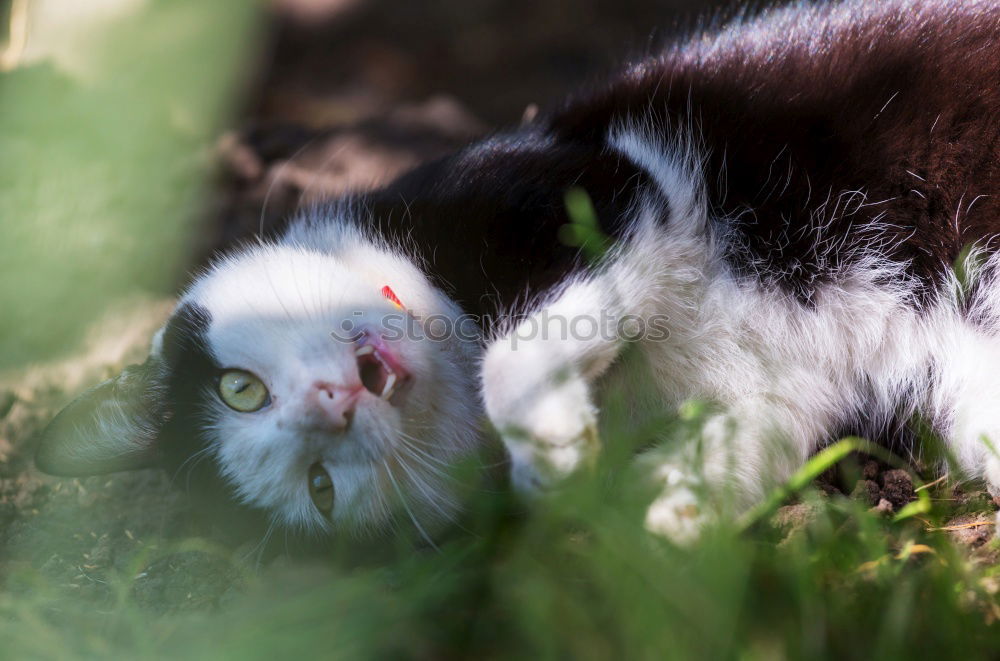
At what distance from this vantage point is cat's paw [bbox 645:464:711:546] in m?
1.26

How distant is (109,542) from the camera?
180 cm

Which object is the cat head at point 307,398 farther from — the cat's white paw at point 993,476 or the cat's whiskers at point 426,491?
the cat's white paw at point 993,476

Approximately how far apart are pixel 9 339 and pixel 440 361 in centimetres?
152

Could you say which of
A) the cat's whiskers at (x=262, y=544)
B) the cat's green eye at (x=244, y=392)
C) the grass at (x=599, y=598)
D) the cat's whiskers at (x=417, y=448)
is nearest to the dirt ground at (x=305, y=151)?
the cat's whiskers at (x=262, y=544)

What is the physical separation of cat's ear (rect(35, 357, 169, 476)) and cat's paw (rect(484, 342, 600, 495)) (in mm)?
779

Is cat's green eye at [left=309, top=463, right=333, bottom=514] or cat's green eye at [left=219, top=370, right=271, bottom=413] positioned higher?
cat's green eye at [left=219, top=370, right=271, bottom=413]

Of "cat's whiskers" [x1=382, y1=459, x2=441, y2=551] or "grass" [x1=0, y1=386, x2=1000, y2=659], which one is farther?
"cat's whiskers" [x1=382, y1=459, x2=441, y2=551]

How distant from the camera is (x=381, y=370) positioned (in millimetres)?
1668

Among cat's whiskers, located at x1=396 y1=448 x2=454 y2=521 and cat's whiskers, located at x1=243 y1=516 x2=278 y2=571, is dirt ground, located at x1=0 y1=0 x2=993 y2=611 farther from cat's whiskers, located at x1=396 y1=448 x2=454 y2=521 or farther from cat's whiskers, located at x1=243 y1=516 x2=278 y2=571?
cat's whiskers, located at x1=396 y1=448 x2=454 y2=521

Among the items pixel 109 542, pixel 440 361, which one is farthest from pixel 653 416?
pixel 109 542

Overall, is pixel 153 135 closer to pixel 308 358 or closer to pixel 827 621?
pixel 308 358

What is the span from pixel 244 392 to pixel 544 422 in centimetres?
63

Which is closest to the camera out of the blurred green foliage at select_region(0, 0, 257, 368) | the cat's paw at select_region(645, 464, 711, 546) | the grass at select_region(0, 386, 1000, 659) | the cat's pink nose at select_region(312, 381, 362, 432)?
the grass at select_region(0, 386, 1000, 659)

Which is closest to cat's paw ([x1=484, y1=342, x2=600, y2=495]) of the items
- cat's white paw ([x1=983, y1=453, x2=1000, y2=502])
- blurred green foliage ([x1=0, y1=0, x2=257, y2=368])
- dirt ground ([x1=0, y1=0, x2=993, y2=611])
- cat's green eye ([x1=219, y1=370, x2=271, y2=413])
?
dirt ground ([x1=0, y1=0, x2=993, y2=611])
